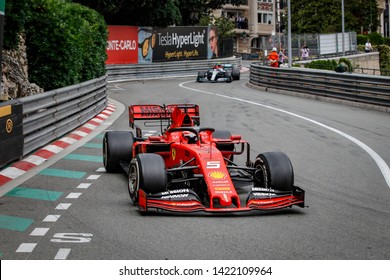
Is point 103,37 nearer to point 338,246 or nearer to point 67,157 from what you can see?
point 67,157

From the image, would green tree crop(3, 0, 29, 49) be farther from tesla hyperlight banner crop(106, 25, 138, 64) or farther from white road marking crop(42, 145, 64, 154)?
tesla hyperlight banner crop(106, 25, 138, 64)

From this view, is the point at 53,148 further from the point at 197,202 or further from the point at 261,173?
the point at 197,202

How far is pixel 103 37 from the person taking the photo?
2830 centimetres

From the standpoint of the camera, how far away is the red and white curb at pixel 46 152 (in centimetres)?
1287

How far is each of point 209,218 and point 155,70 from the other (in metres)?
40.9

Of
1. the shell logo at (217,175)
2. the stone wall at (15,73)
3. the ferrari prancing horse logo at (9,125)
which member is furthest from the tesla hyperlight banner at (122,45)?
the shell logo at (217,175)

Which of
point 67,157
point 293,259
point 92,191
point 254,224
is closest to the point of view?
point 293,259

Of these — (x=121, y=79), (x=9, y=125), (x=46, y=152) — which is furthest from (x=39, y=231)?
(x=121, y=79)

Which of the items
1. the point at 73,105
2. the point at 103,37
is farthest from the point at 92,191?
the point at 103,37

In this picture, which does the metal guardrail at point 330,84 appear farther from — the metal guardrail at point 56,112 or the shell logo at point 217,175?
the shell logo at point 217,175

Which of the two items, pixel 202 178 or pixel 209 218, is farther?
pixel 202 178

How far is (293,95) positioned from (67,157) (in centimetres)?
1995

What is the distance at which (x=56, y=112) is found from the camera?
57.7 feet

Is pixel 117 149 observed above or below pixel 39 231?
above
